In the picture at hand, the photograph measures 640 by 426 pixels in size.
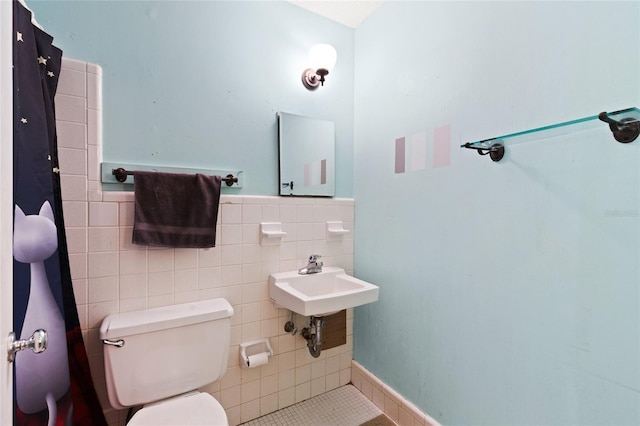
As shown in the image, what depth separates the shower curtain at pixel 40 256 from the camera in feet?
2.97

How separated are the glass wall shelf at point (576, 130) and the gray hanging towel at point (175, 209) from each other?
1.17 meters

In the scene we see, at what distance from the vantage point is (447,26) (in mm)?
1387

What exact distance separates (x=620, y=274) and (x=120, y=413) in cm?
195

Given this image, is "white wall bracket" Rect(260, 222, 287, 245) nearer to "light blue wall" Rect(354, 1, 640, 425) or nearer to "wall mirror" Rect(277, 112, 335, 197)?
"wall mirror" Rect(277, 112, 335, 197)

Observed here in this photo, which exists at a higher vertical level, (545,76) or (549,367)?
(545,76)

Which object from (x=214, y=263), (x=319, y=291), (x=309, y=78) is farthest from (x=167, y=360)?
(x=309, y=78)

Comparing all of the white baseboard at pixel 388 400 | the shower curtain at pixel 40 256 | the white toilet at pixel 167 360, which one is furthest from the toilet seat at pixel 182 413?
the white baseboard at pixel 388 400

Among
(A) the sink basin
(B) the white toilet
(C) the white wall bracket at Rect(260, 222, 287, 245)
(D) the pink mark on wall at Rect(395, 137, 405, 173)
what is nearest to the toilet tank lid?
(B) the white toilet

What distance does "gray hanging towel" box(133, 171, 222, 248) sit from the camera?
1.30m

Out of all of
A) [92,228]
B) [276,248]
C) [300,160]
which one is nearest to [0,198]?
[92,228]

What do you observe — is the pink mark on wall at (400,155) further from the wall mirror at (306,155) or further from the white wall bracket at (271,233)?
the white wall bracket at (271,233)

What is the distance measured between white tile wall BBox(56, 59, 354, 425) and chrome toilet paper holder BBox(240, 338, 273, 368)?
3 centimetres

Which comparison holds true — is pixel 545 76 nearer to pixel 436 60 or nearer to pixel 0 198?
pixel 436 60

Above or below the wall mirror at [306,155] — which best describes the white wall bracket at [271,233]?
below
